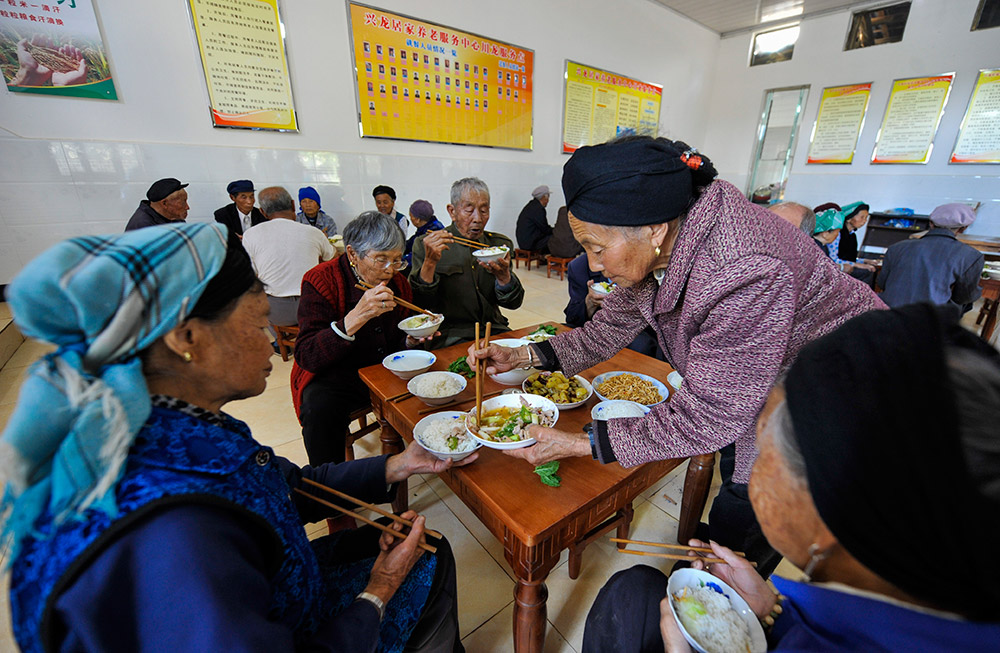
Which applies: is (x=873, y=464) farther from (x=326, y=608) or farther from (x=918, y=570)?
(x=326, y=608)

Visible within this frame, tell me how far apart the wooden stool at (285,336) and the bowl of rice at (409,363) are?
6.28 feet

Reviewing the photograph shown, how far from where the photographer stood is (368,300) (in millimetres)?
1691

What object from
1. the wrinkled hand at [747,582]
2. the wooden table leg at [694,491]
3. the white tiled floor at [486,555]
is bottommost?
the white tiled floor at [486,555]

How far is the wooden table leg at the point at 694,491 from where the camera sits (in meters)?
1.71

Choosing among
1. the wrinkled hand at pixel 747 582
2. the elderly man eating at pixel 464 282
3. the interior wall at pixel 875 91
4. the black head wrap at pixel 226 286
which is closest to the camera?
the black head wrap at pixel 226 286

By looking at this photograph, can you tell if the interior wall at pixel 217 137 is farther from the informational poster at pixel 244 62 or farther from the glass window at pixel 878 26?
the glass window at pixel 878 26

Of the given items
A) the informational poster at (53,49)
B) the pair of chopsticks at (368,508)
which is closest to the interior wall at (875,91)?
the pair of chopsticks at (368,508)

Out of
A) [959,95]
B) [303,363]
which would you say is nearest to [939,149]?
[959,95]

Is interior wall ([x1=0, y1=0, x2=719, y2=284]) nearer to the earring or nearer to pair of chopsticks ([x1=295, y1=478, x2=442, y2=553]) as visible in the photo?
pair of chopsticks ([x1=295, y1=478, x2=442, y2=553])

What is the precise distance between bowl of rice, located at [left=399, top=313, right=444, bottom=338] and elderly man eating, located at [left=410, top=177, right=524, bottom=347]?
36 centimetres

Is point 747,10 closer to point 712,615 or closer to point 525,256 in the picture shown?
point 525,256

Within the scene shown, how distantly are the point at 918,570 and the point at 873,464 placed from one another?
12 centimetres

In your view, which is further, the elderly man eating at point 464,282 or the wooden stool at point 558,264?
the wooden stool at point 558,264

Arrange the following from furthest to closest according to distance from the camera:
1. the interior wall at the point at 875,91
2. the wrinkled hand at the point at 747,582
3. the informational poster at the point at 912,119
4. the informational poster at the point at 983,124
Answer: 1. the informational poster at the point at 912,119
2. the interior wall at the point at 875,91
3. the informational poster at the point at 983,124
4. the wrinkled hand at the point at 747,582
